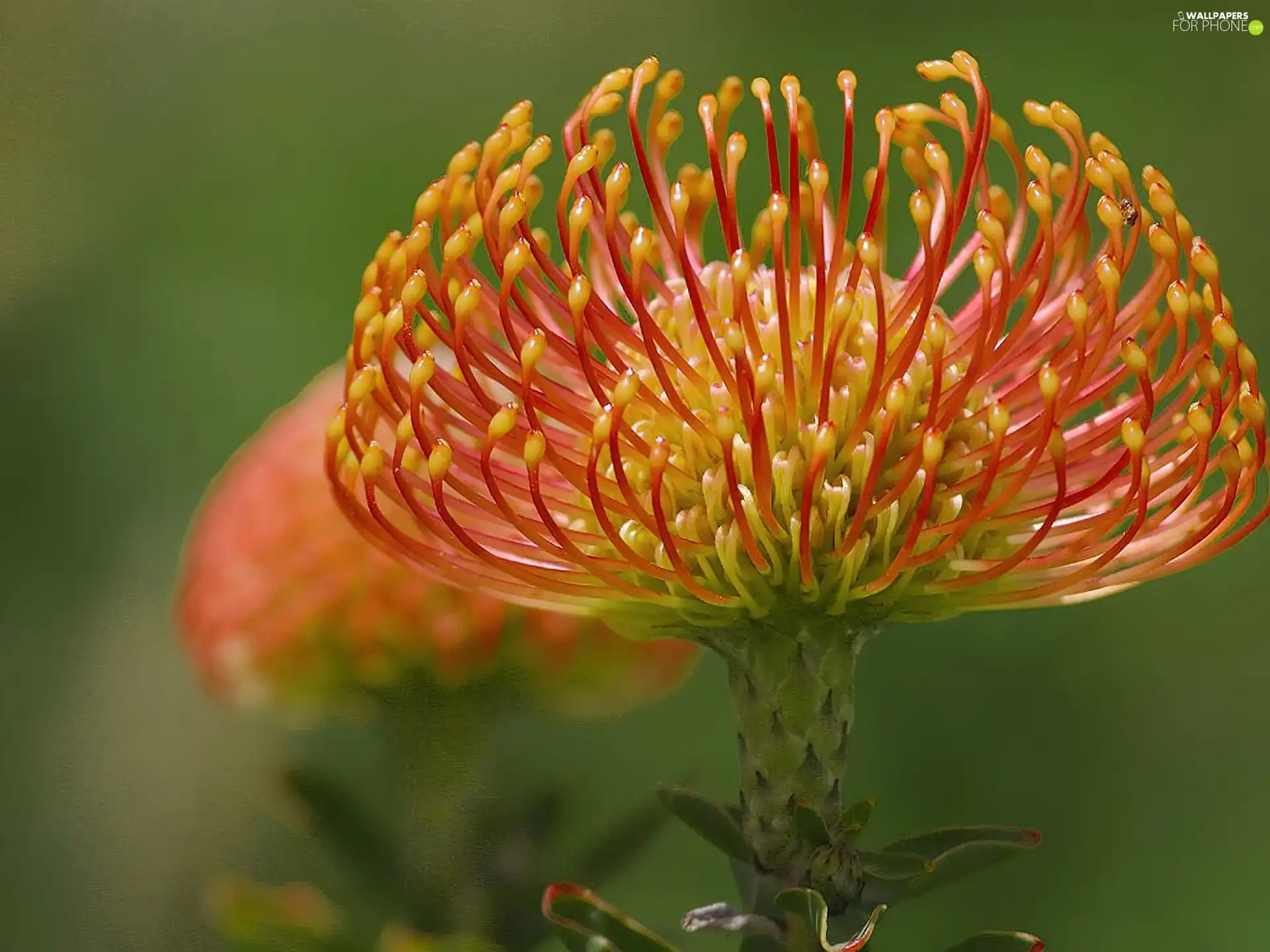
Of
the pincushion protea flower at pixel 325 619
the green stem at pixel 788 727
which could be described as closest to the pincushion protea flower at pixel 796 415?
the green stem at pixel 788 727

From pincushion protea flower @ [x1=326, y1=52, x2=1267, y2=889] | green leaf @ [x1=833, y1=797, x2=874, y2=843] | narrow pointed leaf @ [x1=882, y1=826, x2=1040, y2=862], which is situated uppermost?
pincushion protea flower @ [x1=326, y1=52, x2=1267, y2=889]

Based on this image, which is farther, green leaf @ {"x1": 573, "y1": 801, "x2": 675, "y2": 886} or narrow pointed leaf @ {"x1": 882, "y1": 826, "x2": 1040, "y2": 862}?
green leaf @ {"x1": 573, "y1": 801, "x2": 675, "y2": 886}

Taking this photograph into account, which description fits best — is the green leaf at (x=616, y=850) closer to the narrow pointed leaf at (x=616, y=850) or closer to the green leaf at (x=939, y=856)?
the narrow pointed leaf at (x=616, y=850)

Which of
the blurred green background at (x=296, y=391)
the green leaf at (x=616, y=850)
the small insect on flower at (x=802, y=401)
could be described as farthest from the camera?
the blurred green background at (x=296, y=391)

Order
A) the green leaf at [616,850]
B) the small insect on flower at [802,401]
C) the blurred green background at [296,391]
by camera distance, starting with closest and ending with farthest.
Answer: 1. the small insect on flower at [802,401]
2. the green leaf at [616,850]
3. the blurred green background at [296,391]

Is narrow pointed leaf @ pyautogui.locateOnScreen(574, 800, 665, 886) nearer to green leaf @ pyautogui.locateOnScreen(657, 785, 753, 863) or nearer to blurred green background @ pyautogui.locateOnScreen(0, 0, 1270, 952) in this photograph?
blurred green background @ pyautogui.locateOnScreen(0, 0, 1270, 952)

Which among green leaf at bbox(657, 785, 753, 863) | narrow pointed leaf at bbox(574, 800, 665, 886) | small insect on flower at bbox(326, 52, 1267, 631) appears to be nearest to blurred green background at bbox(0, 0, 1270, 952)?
narrow pointed leaf at bbox(574, 800, 665, 886)

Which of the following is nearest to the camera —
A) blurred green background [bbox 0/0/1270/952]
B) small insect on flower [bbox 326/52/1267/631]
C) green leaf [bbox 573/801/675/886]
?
small insect on flower [bbox 326/52/1267/631]

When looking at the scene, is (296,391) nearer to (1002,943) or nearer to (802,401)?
(802,401)
